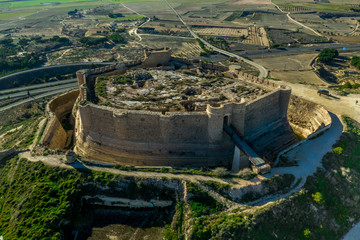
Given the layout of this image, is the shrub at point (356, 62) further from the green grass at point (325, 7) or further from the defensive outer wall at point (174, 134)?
the green grass at point (325, 7)

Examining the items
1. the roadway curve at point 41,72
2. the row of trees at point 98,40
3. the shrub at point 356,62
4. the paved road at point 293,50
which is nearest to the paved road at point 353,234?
the shrub at point 356,62

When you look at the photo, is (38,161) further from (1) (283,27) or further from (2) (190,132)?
(1) (283,27)

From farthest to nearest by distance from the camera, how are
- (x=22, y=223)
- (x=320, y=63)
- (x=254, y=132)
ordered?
(x=320, y=63) < (x=254, y=132) < (x=22, y=223)

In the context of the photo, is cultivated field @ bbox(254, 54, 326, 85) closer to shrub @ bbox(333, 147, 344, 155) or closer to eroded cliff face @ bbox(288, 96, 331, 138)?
eroded cliff face @ bbox(288, 96, 331, 138)

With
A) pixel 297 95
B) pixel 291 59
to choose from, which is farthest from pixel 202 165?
pixel 291 59

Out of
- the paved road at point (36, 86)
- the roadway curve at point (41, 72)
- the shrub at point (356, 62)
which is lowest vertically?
the paved road at point (36, 86)

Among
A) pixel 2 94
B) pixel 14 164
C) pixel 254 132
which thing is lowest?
pixel 2 94

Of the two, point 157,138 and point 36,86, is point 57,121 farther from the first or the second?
point 36,86

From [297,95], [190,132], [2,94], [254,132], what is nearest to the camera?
[190,132]
